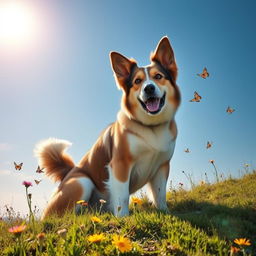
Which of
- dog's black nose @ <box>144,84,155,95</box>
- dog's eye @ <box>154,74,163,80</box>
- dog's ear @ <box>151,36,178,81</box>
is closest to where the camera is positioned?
dog's black nose @ <box>144,84,155,95</box>

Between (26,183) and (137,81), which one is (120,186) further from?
(26,183)

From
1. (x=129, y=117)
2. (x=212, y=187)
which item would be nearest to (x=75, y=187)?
(x=129, y=117)

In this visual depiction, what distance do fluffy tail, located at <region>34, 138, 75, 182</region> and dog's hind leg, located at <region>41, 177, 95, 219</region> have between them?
2.88 feet

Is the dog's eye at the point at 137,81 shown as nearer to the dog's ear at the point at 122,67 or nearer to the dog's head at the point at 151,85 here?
the dog's head at the point at 151,85

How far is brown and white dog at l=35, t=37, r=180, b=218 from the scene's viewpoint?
201 inches

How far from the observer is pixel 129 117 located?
538 cm

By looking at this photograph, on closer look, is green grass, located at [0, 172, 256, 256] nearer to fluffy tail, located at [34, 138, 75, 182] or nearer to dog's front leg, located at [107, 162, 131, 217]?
dog's front leg, located at [107, 162, 131, 217]

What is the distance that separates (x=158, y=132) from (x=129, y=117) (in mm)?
561

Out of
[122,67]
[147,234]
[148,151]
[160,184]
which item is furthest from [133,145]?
[147,234]

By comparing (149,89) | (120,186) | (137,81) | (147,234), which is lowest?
(147,234)

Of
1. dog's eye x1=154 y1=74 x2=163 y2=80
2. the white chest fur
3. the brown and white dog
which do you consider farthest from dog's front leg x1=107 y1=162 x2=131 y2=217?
dog's eye x1=154 y1=74 x2=163 y2=80

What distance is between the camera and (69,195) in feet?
17.3

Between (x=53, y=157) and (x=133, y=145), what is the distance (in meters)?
2.08

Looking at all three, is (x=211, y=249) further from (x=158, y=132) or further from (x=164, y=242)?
(x=158, y=132)
